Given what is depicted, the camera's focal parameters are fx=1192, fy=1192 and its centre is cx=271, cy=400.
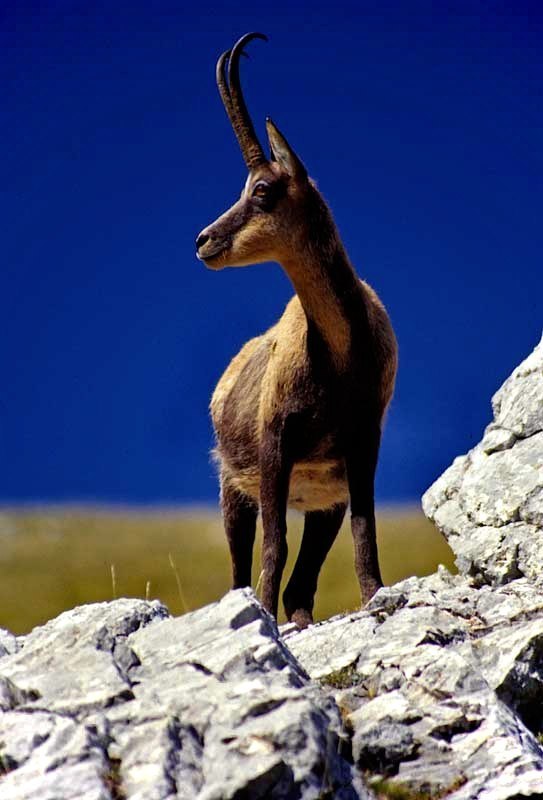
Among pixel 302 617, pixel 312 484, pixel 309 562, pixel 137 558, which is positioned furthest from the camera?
pixel 137 558

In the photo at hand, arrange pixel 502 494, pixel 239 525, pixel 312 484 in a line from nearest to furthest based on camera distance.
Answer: pixel 502 494 < pixel 312 484 < pixel 239 525

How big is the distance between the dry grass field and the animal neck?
1063 inches

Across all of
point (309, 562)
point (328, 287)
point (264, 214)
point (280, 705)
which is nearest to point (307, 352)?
point (328, 287)

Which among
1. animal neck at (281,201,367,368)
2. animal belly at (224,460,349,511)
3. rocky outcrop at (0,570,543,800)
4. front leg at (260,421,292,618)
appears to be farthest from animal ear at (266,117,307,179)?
rocky outcrop at (0,570,543,800)

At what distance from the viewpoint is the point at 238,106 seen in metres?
11.9

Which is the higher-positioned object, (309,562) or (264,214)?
(264,214)

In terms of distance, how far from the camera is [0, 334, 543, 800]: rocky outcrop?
6668 mm

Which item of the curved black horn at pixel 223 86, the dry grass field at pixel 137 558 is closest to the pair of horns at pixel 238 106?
the curved black horn at pixel 223 86

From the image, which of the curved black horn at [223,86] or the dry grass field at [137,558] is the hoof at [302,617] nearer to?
the curved black horn at [223,86]

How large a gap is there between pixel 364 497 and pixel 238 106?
408 centimetres

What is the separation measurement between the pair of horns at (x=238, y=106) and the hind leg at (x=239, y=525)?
158 inches

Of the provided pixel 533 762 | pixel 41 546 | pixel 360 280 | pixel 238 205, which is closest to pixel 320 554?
pixel 360 280

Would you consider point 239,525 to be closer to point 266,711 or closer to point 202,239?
point 202,239

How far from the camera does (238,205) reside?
38.4ft
